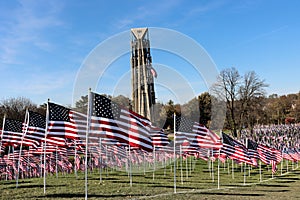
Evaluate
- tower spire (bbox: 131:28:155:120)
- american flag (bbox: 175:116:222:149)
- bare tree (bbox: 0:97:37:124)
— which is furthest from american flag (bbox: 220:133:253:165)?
bare tree (bbox: 0:97:37:124)

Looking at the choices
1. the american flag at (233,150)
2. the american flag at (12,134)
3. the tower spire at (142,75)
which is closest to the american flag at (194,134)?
the american flag at (233,150)

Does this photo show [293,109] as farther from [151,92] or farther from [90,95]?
[90,95]

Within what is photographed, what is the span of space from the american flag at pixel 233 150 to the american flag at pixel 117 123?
248 inches

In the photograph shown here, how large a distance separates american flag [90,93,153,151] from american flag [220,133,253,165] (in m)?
6.31

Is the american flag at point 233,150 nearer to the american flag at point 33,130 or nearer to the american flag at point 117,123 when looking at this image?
Result: the american flag at point 117,123

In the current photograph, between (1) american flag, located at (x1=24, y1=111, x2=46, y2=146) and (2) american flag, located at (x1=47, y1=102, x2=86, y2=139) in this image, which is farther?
(1) american flag, located at (x1=24, y1=111, x2=46, y2=146)

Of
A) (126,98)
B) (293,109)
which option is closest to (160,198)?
(126,98)

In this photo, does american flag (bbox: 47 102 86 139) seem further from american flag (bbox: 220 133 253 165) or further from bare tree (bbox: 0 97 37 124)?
bare tree (bbox: 0 97 37 124)

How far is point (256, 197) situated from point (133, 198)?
494 centimetres

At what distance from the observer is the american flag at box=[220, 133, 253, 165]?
16.8 meters

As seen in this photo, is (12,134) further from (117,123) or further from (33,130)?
(117,123)

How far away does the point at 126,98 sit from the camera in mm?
39625

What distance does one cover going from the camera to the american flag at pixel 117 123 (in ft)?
36.8

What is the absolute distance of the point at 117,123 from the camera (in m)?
11.3
